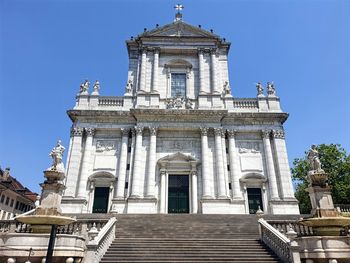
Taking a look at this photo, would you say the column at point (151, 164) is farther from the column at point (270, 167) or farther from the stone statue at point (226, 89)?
the column at point (270, 167)

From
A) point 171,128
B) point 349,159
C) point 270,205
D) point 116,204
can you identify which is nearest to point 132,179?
point 116,204

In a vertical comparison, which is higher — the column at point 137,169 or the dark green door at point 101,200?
the column at point 137,169

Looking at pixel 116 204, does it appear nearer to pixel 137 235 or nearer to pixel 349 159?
pixel 137 235

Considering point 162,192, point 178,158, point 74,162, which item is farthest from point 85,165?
point 178,158

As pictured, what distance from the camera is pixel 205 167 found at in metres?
25.3

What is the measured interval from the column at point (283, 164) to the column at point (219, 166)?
5267mm

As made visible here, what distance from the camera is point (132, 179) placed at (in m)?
24.7

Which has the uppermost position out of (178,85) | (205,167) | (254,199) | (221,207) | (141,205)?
(178,85)

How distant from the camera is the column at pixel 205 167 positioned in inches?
960

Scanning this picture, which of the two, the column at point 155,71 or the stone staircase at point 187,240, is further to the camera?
the column at point 155,71

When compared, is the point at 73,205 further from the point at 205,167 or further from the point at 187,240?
the point at 187,240

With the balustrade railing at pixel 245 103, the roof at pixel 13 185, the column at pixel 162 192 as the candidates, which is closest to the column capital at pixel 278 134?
the balustrade railing at pixel 245 103

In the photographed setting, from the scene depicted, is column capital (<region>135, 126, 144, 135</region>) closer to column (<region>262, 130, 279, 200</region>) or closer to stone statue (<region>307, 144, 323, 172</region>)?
column (<region>262, 130, 279, 200</region>)

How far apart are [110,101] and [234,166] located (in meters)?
14.1
